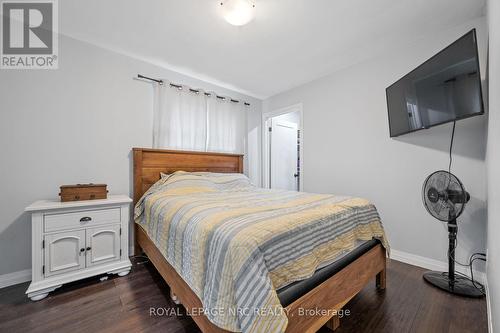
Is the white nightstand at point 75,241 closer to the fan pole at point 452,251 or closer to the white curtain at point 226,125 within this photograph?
the white curtain at point 226,125

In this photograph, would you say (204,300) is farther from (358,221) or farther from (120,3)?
(120,3)

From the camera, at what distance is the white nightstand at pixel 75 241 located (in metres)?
1.70

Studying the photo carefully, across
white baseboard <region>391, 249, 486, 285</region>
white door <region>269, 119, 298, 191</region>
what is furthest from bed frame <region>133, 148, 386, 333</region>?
white door <region>269, 119, 298, 191</region>

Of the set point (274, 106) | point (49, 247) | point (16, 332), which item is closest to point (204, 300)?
point (16, 332)

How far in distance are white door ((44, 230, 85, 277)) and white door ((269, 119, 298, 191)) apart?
3.12 m

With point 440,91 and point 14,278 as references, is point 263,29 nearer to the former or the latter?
point 440,91

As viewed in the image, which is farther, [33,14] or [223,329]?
[33,14]

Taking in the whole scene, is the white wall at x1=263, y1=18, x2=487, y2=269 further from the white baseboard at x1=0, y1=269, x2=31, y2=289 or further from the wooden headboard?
the white baseboard at x1=0, y1=269, x2=31, y2=289

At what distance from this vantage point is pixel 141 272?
6.99 ft

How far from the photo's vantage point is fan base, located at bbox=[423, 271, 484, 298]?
5.55 ft

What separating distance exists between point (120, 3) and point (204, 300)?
2422mm

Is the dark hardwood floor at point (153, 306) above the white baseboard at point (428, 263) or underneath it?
underneath

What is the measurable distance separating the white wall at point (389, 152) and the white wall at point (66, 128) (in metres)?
2.55

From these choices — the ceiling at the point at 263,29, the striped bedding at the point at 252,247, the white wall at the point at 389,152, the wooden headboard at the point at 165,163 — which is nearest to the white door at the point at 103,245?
the wooden headboard at the point at 165,163
